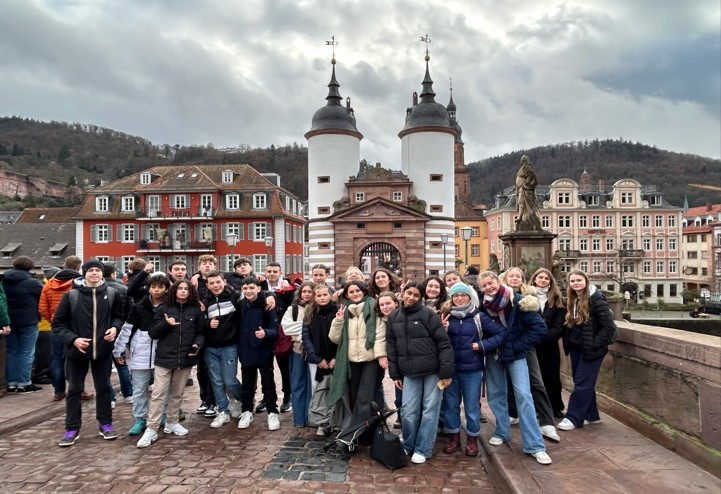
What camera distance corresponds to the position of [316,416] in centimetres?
588

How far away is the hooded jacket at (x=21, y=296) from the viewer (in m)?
7.49

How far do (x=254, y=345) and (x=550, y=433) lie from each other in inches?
140

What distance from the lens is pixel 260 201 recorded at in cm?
3903

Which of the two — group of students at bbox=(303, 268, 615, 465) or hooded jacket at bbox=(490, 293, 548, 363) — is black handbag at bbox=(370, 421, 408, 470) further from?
hooded jacket at bbox=(490, 293, 548, 363)

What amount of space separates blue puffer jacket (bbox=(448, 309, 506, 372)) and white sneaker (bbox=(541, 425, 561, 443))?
107cm

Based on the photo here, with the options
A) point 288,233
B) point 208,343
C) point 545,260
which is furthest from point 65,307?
point 288,233

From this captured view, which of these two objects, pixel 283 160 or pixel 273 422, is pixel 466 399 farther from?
pixel 283 160

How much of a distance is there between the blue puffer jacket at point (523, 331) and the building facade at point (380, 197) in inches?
1166

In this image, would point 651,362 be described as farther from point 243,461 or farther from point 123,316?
point 123,316

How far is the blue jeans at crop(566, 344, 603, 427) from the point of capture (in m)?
5.59

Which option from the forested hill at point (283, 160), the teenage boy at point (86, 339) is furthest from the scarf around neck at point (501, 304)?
the forested hill at point (283, 160)

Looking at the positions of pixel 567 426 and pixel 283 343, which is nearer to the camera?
pixel 567 426

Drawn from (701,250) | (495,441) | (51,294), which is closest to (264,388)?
(495,441)

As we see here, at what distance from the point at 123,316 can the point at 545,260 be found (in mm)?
9775
